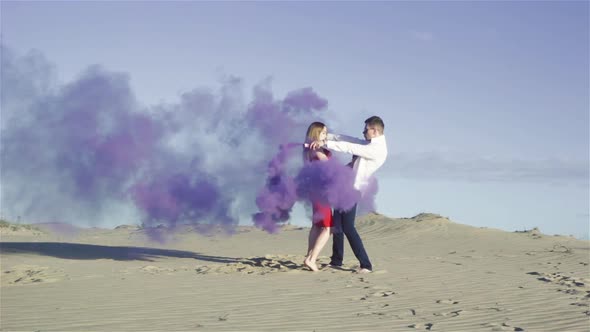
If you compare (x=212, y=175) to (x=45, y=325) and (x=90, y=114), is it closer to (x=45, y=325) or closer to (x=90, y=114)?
(x=90, y=114)

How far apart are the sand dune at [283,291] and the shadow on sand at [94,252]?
4 centimetres

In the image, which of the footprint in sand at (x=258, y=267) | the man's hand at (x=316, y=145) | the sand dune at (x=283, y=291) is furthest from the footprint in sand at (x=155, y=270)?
the man's hand at (x=316, y=145)

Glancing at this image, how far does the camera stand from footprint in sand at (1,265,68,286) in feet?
29.8

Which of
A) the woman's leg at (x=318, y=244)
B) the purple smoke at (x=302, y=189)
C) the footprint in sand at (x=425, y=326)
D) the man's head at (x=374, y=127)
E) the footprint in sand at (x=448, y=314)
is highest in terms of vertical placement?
the man's head at (x=374, y=127)

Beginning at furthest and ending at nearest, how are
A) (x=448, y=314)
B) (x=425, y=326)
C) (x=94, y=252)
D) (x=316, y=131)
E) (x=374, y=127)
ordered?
(x=94, y=252), (x=374, y=127), (x=316, y=131), (x=448, y=314), (x=425, y=326)

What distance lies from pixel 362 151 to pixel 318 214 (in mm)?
1171

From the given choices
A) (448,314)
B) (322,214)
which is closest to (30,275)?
(322,214)

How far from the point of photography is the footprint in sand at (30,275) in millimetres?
9094

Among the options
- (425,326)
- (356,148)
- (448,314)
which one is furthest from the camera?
(356,148)

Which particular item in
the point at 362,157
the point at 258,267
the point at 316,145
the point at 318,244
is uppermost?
the point at 316,145

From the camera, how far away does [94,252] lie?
43.6ft

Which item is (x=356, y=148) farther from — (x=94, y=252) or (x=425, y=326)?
(x=94, y=252)

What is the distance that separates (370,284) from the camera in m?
7.87

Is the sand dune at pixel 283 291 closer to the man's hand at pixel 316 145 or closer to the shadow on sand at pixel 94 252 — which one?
the shadow on sand at pixel 94 252
